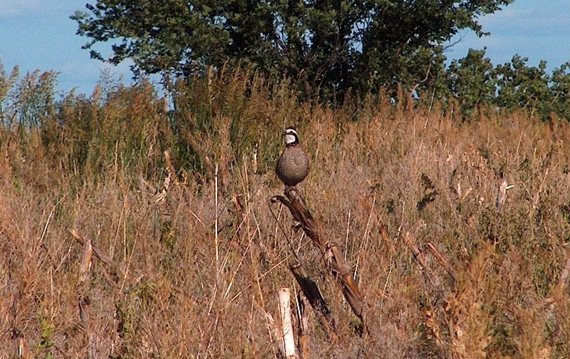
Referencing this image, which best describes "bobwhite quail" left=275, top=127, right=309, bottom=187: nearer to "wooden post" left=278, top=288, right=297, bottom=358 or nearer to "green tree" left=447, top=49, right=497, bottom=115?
"wooden post" left=278, top=288, right=297, bottom=358

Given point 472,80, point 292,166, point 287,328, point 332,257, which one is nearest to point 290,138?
point 292,166

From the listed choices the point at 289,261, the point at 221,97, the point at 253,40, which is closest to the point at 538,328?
the point at 289,261

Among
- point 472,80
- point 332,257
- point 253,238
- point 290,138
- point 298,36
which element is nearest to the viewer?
point 332,257

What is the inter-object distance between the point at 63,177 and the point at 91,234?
1707 millimetres

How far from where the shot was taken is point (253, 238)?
206 inches

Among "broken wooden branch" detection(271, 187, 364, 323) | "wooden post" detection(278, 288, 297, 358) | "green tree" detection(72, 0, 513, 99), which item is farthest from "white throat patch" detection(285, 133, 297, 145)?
"green tree" detection(72, 0, 513, 99)

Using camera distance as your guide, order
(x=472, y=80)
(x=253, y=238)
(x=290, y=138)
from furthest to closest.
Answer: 1. (x=472, y=80)
2. (x=290, y=138)
3. (x=253, y=238)

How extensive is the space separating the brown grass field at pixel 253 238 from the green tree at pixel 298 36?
11.5ft

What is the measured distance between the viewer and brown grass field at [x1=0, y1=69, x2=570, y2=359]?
12.4 ft

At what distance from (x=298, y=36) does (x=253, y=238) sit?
874 cm

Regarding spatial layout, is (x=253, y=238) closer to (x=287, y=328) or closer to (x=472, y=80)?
(x=287, y=328)

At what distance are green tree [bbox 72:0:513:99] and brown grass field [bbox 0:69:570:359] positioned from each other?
351 centimetres

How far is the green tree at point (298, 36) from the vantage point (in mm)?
13891

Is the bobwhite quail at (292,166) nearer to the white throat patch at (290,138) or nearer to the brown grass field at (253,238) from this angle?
the brown grass field at (253,238)
